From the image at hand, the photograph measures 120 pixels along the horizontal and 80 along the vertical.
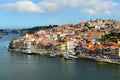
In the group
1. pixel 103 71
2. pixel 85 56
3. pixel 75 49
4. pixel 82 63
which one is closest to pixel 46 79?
pixel 103 71

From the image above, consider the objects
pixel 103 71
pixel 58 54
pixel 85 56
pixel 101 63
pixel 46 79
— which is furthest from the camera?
pixel 58 54

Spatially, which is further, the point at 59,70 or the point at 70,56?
the point at 70,56

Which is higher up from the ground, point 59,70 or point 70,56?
point 70,56

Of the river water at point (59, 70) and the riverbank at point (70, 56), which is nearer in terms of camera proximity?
the river water at point (59, 70)

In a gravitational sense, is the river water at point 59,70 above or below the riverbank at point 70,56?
below

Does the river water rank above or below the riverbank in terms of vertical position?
below

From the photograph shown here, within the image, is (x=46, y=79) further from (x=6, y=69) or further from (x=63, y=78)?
(x=6, y=69)

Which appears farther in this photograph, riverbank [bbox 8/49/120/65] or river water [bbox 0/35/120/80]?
riverbank [bbox 8/49/120/65]

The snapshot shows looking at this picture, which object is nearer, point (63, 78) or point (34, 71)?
point (63, 78)
